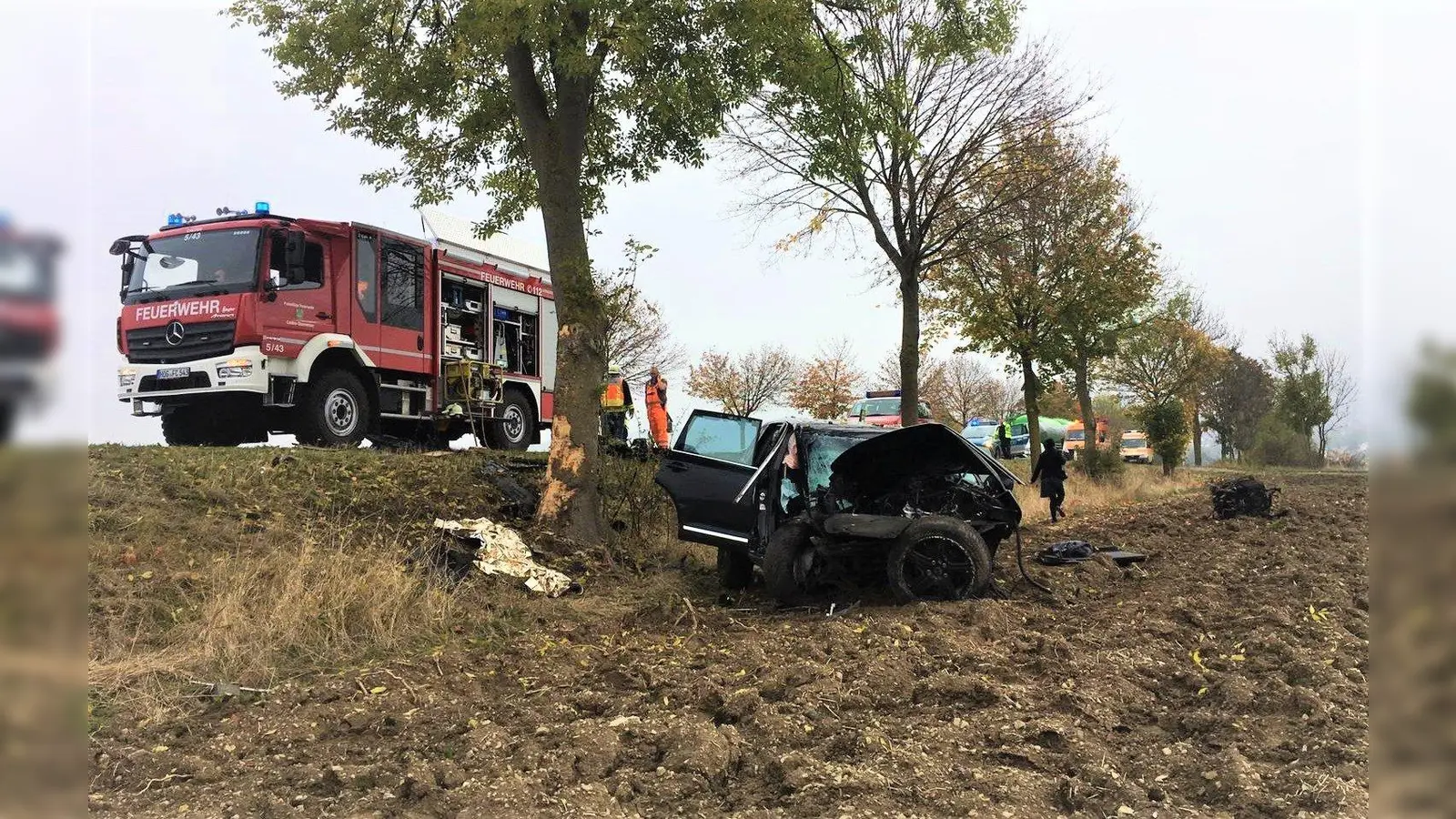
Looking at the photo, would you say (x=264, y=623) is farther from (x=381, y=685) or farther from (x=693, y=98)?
(x=693, y=98)

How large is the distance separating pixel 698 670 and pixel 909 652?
1.22 metres

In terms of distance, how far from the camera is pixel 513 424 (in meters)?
15.2

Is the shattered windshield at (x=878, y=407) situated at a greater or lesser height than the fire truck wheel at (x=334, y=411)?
greater

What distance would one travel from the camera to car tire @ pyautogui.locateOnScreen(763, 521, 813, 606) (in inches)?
281

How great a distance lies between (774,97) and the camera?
40.2 feet

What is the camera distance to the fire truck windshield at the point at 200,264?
10500 mm

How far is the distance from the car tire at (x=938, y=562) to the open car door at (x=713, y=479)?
140 cm

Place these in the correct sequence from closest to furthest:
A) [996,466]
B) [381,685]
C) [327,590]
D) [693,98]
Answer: [381,685], [327,590], [996,466], [693,98]

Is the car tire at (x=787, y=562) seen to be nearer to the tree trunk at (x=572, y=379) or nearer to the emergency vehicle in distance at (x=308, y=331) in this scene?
the tree trunk at (x=572, y=379)

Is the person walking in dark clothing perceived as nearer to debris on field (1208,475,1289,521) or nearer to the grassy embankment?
debris on field (1208,475,1289,521)

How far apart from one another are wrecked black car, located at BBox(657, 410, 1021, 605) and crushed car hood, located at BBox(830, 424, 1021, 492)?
0.01 metres
